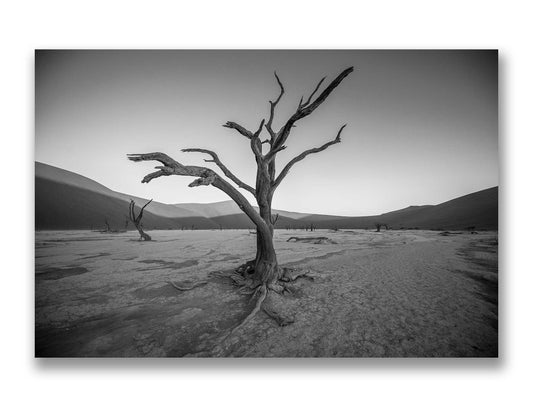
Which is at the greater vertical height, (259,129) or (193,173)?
(259,129)

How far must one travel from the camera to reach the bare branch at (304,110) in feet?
11.1

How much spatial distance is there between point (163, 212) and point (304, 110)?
60.6 meters

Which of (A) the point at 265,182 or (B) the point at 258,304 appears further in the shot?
(A) the point at 265,182

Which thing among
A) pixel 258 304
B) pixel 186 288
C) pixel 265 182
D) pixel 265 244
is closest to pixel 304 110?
pixel 265 182

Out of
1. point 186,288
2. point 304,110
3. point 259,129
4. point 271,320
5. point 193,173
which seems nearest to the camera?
point 271,320

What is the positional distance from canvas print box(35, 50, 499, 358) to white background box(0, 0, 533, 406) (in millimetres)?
229

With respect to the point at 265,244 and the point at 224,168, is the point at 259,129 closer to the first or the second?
the point at 224,168

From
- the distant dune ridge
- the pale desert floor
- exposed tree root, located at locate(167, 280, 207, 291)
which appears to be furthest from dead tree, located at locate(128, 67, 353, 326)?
the distant dune ridge

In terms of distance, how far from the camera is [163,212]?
57.2 meters

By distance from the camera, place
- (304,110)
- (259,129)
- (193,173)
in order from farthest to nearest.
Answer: (259,129)
(304,110)
(193,173)
